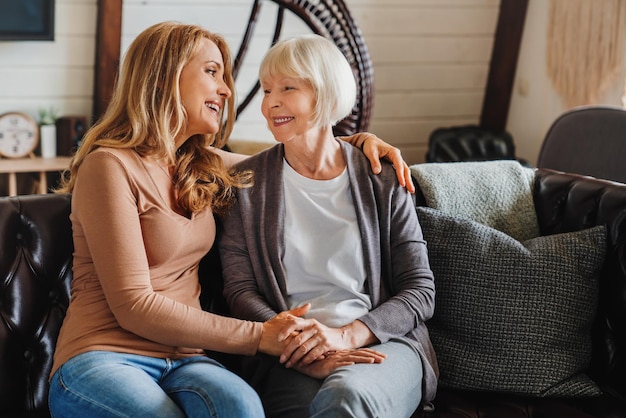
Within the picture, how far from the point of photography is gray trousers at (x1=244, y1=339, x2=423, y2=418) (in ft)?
5.57

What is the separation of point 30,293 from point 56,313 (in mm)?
76

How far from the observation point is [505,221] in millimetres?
2279

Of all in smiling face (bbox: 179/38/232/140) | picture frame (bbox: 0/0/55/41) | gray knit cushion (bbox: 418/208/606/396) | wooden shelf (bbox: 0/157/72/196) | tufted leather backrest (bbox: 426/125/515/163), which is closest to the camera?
smiling face (bbox: 179/38/232/140)

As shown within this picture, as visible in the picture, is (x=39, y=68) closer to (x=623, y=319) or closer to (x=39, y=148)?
(x=39, y=148)

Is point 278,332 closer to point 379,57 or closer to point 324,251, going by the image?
point 324,251

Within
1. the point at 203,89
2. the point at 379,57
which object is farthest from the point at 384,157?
the point at 379,57

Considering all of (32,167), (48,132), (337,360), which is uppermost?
(337,360)

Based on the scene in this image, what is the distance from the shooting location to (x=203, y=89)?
1.95 meters

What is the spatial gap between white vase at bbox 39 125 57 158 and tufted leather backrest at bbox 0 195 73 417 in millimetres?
1658

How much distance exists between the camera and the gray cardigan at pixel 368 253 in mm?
1965

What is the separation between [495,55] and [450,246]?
2.59 m

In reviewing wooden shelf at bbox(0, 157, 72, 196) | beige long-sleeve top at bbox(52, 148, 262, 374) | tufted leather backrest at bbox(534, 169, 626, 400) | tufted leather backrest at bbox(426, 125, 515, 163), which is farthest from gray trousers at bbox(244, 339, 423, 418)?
tufted leather backrest at bbox(426, 125, 515, 163)

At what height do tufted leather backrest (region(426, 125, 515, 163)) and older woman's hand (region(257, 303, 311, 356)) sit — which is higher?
older woman's hand (region(257, 303, 311, 356))

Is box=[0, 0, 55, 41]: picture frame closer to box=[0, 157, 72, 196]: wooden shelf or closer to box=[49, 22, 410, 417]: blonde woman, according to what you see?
box=[0, 157, 72, 196]: wooden shelf
